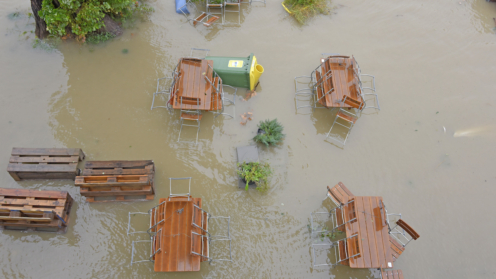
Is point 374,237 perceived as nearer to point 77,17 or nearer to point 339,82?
point 339,82

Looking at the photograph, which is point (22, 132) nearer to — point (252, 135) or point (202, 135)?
point (202, 135)

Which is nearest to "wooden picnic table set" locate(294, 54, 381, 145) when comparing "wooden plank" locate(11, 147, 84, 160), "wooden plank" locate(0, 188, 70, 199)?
"wooden plank" locate(11, 147, 84, 160)

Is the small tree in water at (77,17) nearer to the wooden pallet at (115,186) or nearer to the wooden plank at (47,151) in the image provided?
the wooden plank at (47,151)

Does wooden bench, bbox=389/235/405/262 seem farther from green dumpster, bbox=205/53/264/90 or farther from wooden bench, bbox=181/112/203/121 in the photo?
wooden bench, bbox=181/112/203/121

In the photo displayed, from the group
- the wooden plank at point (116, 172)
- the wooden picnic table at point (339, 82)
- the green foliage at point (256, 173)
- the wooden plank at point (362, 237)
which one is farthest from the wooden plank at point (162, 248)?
the wooden picnic table at point (339, 82)

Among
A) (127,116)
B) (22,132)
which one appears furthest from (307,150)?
(22,132)

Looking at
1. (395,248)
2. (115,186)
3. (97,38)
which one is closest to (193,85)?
(115,186)
